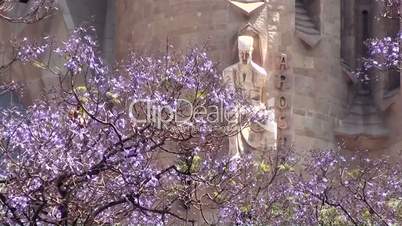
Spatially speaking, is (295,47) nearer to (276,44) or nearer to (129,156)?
(276,44)

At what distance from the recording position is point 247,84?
18.5 metres

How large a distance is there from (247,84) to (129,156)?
7.10 metres

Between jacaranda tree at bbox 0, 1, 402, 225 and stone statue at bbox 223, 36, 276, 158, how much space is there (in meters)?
2.60

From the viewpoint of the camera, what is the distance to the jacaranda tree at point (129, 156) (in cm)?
1143

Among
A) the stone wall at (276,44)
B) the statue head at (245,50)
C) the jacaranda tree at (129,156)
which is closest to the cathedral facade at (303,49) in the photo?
the stone wall at (276,44)

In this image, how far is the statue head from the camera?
18.6 metres

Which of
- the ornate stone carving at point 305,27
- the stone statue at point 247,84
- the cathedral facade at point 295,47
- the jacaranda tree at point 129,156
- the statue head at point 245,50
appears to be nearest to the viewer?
the jacaranda tree at point 129,156

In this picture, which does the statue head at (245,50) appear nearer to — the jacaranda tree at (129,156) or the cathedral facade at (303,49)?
the cathedral facade at (303,49)

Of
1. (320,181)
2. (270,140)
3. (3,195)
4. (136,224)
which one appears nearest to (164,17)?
(270,140)

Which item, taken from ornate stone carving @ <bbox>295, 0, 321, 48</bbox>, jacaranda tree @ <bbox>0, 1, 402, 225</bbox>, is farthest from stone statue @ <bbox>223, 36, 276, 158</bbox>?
jacaranda tree @ <bbox>0, 1, 402, 225</bbox>

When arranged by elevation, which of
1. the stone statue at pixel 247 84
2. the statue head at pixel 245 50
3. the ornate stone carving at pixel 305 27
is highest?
the ornate stone carving at pixel 305 27

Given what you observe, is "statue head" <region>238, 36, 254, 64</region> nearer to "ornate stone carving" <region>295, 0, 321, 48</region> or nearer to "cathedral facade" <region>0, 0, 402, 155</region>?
"cathedral facade" <region>0, 0, 402, 155</region>

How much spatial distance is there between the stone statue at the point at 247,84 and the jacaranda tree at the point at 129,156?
2603 mm

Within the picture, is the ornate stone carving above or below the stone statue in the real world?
above
